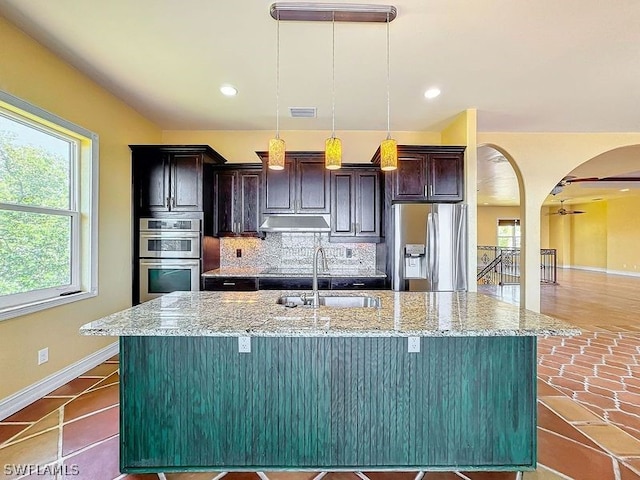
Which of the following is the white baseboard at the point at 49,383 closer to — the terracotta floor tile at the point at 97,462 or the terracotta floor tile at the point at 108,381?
the terracotta floor tile at the point at 108,381

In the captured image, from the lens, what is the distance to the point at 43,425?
2.38 metres

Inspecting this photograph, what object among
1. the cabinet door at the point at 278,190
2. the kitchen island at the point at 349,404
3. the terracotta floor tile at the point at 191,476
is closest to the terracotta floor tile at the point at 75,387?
the kitchen island at the point at 349,404

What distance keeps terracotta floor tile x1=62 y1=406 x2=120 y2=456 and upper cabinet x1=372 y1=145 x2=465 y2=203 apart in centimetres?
339

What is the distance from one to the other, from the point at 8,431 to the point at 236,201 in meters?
2.97

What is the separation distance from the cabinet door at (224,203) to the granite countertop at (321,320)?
2152 millimetres

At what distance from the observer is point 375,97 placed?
12.1 ft

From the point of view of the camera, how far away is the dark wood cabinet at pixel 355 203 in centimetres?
432

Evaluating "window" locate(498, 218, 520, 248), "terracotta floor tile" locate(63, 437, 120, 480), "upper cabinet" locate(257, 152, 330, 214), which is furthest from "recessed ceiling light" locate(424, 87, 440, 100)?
"window" locate(498, 218, 520, 248)

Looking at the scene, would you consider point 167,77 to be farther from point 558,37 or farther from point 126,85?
point 558,37

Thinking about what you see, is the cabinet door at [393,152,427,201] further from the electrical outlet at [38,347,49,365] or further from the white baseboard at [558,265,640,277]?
the white baseboard at [558,265,640,277]

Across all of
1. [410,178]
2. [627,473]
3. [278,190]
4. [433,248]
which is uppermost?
[410,178]

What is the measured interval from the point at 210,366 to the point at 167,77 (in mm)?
2811

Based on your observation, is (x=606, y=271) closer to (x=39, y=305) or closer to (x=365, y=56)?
(x=365, y=56)

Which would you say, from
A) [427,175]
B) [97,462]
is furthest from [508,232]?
[97,462]
